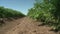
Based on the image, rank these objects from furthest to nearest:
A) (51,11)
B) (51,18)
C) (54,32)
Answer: (51,18) → (51,11) → (54,32)

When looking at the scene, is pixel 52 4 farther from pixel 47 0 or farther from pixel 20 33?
pixel 20 33

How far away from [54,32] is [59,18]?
0.89 m

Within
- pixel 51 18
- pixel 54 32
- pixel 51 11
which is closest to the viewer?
pixel 54 32

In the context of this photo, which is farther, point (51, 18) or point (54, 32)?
point (51, 18)

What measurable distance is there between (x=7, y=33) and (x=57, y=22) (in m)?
2.61

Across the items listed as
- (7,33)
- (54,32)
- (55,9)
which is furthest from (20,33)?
(55,9)

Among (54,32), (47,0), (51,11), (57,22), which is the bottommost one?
(54,32)

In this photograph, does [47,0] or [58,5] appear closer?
[58,5]


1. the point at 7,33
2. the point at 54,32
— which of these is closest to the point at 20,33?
the point at 7,33

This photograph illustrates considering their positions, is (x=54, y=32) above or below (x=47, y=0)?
below

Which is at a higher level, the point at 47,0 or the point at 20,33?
the point at 47,0

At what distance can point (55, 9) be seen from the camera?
287 inches

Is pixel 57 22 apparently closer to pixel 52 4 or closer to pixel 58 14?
pixel 58 14

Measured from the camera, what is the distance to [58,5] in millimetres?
7316
